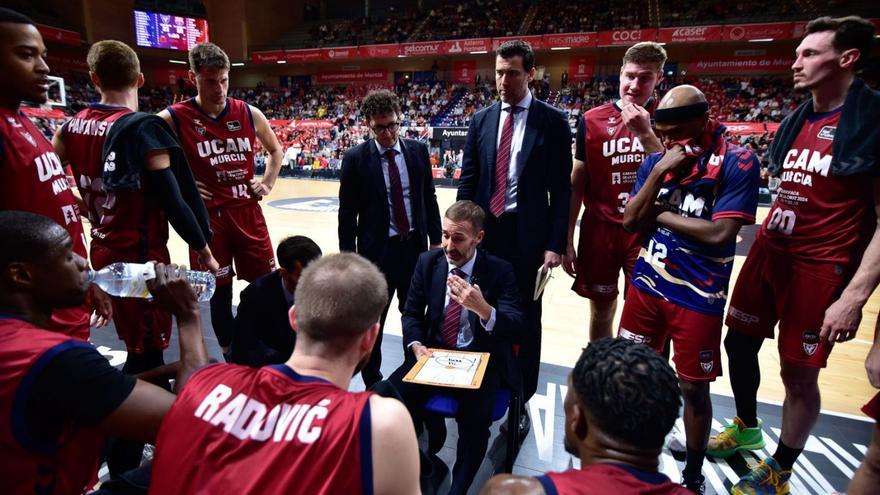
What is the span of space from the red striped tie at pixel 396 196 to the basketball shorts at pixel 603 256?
117cm

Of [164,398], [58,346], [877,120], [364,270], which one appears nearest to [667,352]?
[877,120]

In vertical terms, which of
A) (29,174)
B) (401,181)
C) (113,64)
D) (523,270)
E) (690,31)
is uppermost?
(690,31)

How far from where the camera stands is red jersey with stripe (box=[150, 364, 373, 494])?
1007mm

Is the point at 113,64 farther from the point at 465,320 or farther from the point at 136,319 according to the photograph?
the point at 465,320

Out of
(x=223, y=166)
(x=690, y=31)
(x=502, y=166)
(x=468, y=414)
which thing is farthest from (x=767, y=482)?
(x=690, y=31)

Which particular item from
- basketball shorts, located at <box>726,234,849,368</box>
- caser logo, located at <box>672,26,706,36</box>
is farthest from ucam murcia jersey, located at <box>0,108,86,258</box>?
caser logo, located at <box>672,26,706,36</box>

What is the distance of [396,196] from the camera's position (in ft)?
10.4

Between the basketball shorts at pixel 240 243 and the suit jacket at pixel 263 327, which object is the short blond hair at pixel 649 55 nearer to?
the suit jacket at pixel 263 327

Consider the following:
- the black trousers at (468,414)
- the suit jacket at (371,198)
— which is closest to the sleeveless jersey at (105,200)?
the suit jacket at (371,198)

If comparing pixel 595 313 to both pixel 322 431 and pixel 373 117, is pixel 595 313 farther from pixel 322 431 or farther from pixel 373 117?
pixel 322 431

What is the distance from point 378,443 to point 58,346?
822 millimetres

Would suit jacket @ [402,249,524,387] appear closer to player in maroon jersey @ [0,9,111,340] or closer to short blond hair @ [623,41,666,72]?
short blond hair @ [623,41,666,72]

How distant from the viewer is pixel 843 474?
8.18ft

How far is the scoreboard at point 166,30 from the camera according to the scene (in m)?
24.7
